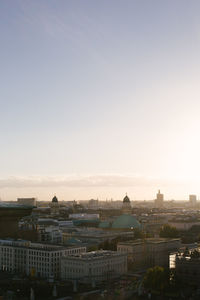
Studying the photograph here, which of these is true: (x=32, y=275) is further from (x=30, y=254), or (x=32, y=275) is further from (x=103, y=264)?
(x=103, y=264)

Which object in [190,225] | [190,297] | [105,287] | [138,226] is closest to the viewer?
[190,297]

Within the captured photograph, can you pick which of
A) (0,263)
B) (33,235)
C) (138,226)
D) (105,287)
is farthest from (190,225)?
(105,287)

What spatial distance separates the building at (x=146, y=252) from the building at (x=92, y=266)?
20.0ft

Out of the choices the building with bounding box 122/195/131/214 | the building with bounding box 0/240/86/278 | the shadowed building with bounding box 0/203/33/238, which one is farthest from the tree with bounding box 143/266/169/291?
the building with bounding box 122/195/131/214

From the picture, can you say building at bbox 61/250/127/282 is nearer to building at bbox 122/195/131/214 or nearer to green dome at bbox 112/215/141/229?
green dome at bbox 112/215/141/229

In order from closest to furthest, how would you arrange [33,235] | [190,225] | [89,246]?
[89,246]
[33,235]
[190,225]

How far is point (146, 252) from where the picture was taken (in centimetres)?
6259

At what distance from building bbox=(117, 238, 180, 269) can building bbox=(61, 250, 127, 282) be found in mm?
6109

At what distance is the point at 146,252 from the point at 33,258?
51.3 ft

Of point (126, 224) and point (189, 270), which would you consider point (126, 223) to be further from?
point (189, 270)

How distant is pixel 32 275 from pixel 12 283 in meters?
6.40

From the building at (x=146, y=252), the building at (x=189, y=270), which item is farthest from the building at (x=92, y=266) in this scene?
the building at (x=189, y=270)

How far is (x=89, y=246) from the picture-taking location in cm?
6800

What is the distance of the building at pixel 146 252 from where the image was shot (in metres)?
60.5
